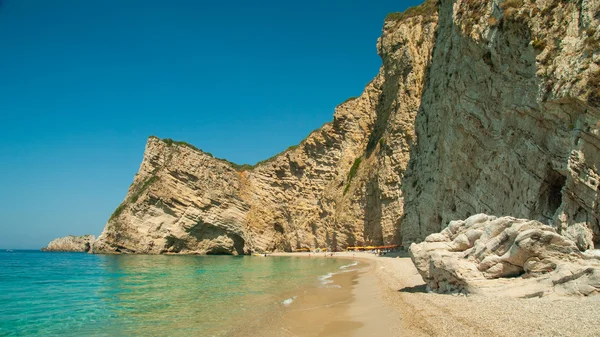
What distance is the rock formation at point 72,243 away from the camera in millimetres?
93762

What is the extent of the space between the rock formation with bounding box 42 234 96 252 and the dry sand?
93.0 m

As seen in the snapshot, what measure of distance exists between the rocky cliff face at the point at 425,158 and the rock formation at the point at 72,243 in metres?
41.5

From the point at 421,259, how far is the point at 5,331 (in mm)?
11861

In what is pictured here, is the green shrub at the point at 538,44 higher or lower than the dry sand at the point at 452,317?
higher

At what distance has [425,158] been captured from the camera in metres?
32.9

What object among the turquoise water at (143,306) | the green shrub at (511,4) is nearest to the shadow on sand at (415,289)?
the turquoise water at (143,306)

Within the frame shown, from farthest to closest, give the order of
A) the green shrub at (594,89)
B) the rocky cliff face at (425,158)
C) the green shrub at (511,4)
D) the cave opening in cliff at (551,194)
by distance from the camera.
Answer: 1. the green shrub at (511,4)
2. the cave opening in cliff at (551,194)
3. the rocky cliff face at (425,158)
4. the green shrub at (594,89)

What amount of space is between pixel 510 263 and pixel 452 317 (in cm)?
314

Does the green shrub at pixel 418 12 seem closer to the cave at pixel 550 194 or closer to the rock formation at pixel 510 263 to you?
the cave at pixel 550 194

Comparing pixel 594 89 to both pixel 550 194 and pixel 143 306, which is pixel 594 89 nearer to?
pixel 550 194

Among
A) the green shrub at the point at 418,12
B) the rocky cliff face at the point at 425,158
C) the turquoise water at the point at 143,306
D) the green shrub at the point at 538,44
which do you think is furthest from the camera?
the green shrub at the point at 418,12

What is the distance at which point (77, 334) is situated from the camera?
9719mm

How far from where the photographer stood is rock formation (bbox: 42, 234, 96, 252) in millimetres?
93762

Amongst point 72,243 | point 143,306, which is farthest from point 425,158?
point 72,243
